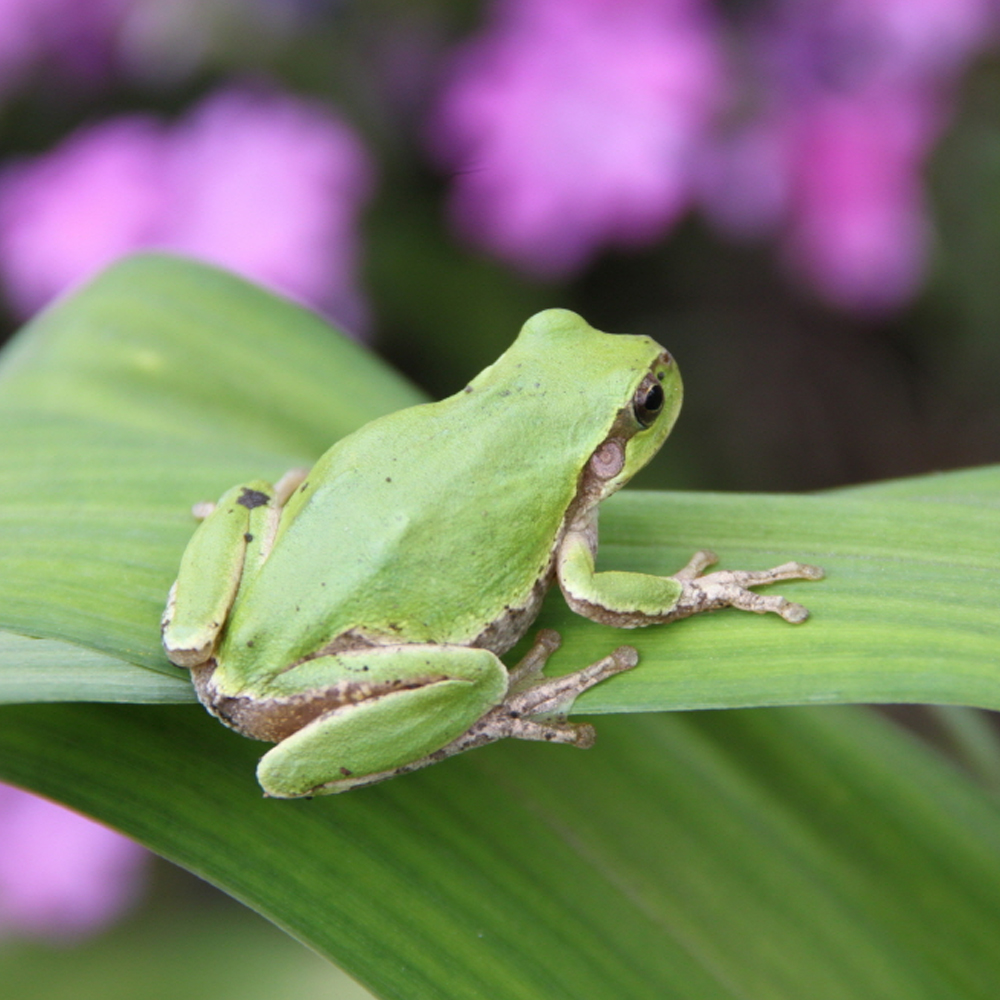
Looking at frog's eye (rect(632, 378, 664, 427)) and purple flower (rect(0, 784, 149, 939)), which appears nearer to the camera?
frog's eye (rect(632, 378, 664, 427))

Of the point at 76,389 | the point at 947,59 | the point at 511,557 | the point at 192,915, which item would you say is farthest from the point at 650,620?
the point at 947,59

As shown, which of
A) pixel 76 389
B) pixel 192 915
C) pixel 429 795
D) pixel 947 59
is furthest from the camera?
pixel 947 59

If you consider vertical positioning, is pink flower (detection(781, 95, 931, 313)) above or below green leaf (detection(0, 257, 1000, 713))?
above

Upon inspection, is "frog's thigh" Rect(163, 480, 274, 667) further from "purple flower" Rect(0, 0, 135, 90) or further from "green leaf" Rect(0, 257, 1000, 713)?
"purple flower" Rect(0, 0, 135, 90)

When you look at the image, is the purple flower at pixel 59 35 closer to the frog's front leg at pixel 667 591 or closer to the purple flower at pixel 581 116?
the purple flower at pixel 581 116

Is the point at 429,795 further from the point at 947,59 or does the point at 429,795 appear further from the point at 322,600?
the point at 947,59

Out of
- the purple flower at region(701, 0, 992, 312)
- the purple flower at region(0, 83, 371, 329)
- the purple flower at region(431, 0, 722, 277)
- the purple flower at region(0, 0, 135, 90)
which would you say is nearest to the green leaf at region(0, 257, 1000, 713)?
the purple flower at region(0, 83, 371, 329)

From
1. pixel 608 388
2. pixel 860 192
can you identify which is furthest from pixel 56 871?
pixel 860 192

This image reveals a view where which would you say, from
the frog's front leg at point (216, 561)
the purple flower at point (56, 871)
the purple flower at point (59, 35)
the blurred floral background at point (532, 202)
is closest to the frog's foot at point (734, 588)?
the frog's front leg at point (216, 561)
